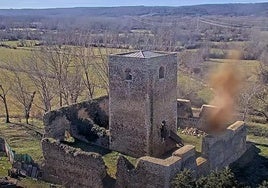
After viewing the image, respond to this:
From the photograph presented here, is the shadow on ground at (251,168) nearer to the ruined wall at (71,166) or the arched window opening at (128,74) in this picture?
the ruined wall at (71,166)

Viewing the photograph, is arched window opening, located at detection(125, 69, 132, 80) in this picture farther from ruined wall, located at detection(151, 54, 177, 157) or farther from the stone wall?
the stone wall

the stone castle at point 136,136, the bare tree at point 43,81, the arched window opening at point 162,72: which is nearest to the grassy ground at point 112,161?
the stone castle at point 136,136

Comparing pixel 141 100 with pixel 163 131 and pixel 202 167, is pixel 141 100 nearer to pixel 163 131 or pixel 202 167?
pixel 163 131

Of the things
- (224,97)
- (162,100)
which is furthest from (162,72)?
(224,97)

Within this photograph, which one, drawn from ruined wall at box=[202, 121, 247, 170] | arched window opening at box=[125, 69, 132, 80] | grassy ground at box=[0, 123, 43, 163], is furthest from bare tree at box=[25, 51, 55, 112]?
ruined wall at box=[202, 121, 247, 170]

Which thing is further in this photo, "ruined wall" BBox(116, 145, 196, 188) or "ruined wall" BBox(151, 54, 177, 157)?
"ruined wall" BBox(151, 54, 177, 157)
